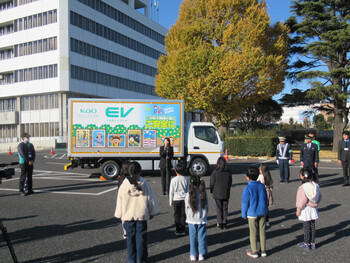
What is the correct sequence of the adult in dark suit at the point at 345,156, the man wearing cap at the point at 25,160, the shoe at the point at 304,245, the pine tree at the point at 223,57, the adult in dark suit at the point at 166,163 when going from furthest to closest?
the pine tree at the point at 223,57, the adult in dark suit at the point at 345,156, the man wearing cap at the point at 25,160, the adult in dark suit at the point at 166,163, the shoe at the point at 304,245

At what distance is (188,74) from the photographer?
23125mm

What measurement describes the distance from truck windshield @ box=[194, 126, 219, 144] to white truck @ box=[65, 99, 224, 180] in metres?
0.70

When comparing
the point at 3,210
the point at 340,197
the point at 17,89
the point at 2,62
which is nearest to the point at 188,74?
the point at 340,197

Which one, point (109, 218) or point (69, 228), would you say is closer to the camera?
point (69, 228)

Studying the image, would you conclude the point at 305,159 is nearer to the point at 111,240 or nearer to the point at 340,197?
the point at 340,197

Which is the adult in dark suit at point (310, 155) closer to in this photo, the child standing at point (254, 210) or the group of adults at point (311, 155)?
the group of adults at point (311, 155)

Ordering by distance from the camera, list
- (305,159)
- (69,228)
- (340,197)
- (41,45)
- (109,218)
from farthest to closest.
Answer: (41,45), (305,159), (340,197), (109,218), (69,228)

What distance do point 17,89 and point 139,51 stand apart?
19.5m

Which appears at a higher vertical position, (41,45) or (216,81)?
(41,45)

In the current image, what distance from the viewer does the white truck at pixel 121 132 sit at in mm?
12844

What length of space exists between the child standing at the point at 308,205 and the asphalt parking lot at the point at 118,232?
0.24 meters

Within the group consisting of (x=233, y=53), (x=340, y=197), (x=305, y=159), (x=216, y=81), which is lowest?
(x=340, y=197)

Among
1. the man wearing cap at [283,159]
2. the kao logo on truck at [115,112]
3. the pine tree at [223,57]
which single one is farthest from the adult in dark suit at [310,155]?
the pine tree at [223,57]

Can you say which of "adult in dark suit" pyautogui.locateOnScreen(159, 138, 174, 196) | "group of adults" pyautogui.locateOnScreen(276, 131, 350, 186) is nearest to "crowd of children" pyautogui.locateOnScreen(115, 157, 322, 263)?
"adult in dark suit" pyautogui.locateOnScreen(159, 138, 174, 196)
